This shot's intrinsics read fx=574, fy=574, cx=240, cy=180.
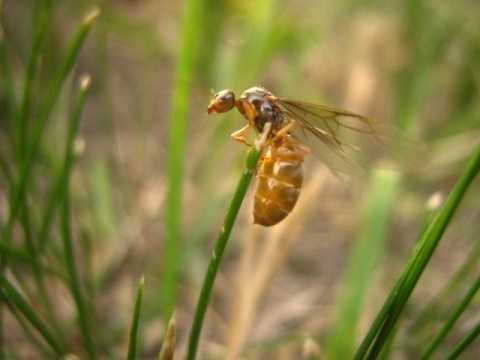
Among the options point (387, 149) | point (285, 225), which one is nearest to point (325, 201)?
point (285, 225)

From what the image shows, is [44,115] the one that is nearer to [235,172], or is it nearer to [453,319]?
[453,319]

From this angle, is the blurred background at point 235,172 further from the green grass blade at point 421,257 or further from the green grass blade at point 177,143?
the green grass blade at point 421,257

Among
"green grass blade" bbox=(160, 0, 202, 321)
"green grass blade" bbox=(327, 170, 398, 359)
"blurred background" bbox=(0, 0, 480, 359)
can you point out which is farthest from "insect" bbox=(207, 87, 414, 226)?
"green grass blade" bbox=(327, 170, 398, 359)

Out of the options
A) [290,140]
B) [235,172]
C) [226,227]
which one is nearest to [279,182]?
[290,140]

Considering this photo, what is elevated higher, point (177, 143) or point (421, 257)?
point (177, 143)

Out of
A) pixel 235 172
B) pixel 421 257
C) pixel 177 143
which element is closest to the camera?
pixel 421 257

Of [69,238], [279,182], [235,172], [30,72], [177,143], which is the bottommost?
[69,238]

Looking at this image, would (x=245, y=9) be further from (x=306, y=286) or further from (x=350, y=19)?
(x=306, y=286)
